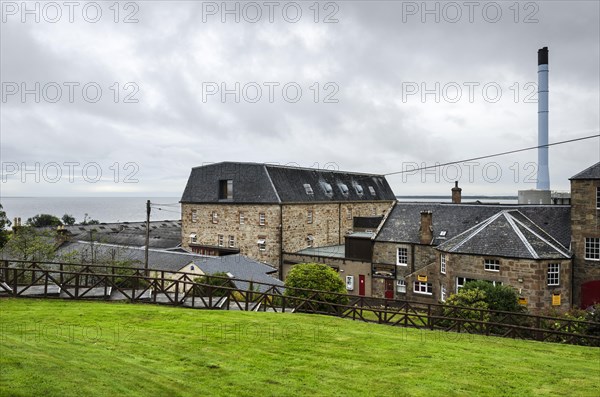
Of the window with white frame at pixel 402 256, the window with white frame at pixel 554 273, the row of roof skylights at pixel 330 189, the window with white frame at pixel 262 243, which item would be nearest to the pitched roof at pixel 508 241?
the window with white frame at pixel 554 273

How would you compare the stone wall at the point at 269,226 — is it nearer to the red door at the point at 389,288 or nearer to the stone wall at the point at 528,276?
the red door at the point at 389,288

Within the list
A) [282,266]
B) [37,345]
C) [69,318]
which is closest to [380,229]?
[282,266]

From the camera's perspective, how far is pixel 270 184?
153 feet

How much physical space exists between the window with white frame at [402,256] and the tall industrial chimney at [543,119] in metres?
22.5

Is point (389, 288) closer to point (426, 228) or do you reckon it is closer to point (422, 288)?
point (422, 288)

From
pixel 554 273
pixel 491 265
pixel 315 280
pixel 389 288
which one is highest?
pixel 491 265

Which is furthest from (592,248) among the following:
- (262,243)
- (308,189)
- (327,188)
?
(327,188)

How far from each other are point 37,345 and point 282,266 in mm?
36252

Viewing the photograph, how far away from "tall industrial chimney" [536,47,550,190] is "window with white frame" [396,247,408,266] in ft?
73.7

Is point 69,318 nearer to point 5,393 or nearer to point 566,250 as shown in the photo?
point 5,393

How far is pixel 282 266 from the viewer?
45.7m

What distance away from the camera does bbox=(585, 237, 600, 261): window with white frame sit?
98.2ft

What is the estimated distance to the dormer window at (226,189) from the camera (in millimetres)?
49625

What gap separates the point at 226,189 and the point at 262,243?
8.63 metres
